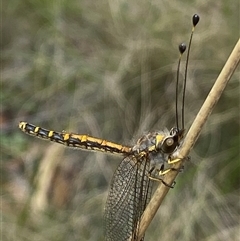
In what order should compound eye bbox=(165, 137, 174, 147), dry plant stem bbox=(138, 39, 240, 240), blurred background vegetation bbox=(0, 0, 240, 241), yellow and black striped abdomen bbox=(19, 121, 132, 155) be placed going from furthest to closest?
1. blurred background vegetation bbox=(0, 0, 240, 241)
2. yellow and black striped abdomen bbox=(19, 121, 132, 155)
3. compound eye bbox=(165, 137, 174, 147)
4. dry plant stem bbox=(138, 39, 240, 240)

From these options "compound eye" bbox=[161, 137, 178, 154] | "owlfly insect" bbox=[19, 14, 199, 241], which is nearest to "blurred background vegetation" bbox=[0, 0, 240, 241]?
"owlfly insect" bbox=[19, 14, 199, 241]

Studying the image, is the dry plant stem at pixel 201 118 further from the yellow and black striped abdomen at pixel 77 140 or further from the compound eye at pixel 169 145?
the yellow and black striped abdomen at pixel 77 140

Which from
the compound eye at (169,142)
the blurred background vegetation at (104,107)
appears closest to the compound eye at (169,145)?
the compound eye at (169,142)

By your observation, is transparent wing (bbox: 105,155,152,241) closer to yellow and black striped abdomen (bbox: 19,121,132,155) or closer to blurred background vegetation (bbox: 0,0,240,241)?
yellow and black striped abdomen (bbox: 19,121,132,155)

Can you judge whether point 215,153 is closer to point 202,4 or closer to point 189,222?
point 189,222

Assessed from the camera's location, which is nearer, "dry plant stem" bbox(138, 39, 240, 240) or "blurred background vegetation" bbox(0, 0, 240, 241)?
"dry plant stem" bbox(138, 39, 240, 240)

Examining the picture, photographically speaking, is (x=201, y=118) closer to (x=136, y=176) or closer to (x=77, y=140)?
(x=136, y=176)
